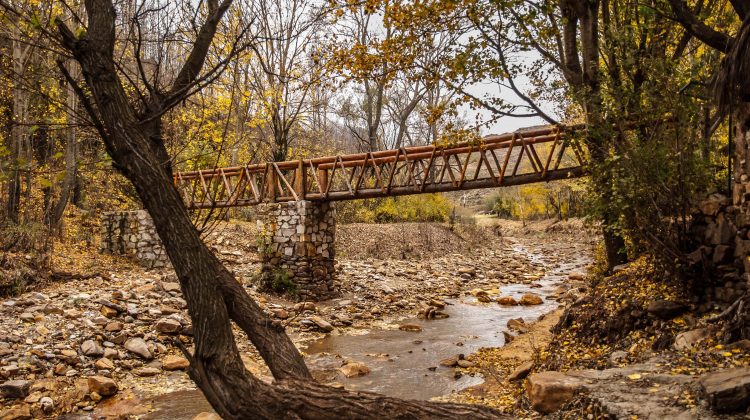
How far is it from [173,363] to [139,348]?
63 centimetres

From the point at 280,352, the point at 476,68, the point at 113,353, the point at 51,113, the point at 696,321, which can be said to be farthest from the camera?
the point at 51,113

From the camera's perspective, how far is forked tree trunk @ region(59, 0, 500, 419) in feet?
10.5

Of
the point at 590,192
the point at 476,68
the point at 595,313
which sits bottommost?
the point at 595,313

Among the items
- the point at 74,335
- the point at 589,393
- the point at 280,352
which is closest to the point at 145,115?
the point at 280,352

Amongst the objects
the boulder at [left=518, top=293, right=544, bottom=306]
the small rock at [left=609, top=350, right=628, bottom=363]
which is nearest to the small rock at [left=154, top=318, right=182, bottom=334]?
the small rock at [left=609, top=350, right=628, bottom=363]

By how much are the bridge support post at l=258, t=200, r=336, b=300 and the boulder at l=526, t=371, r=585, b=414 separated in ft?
27.9

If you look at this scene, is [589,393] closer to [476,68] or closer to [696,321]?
[696,321]

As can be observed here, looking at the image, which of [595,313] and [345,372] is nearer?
[595,313]

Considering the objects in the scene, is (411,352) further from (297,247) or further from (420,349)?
(297,247)

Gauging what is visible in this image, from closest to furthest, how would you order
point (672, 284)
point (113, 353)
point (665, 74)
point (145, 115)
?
point (145, 115) → point (672, 284) → point (665, 74) → point (113, 353)

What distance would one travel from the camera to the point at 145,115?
3.53m

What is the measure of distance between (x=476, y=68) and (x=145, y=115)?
608 centimetres

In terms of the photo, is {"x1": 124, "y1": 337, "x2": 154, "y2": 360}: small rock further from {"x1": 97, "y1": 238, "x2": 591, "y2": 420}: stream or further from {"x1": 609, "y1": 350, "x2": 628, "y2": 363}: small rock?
{"x1": 609, "y1": 350, "x2": 628, "y2": 363}: small rock

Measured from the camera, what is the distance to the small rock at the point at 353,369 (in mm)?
7359
